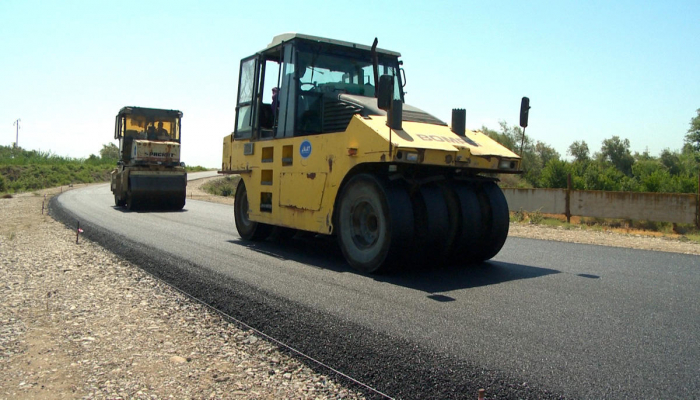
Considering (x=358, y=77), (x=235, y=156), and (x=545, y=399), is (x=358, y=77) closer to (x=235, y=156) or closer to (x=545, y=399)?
(x=235, y=156)

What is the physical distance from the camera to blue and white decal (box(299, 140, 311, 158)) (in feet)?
25.7

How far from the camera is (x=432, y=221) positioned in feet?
21.0

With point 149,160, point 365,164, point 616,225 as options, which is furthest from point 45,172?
point 365,164

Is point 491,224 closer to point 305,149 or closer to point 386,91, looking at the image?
point 386,91

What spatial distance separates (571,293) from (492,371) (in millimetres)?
2334

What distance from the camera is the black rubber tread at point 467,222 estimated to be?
6.79 meters

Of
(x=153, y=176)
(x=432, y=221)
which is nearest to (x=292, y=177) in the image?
(x=432, y=221)

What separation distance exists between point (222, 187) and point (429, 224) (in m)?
34.5

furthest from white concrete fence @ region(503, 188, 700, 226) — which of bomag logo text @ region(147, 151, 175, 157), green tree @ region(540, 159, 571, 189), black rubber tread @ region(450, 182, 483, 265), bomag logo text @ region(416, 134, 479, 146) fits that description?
green tree @ region(540, 159, 571, 189)

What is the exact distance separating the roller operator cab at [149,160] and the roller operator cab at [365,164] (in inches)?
372

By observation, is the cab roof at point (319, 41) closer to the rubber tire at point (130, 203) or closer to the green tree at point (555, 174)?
the rubber tire at point (130, 203)

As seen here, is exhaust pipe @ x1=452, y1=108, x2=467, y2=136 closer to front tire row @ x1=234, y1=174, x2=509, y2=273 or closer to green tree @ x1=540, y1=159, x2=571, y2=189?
front tire row @ x1=234, y1=174, x2=509, y2=273

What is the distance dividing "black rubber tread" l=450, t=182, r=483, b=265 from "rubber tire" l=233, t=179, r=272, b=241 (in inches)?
146

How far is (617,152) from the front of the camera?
162 ft
